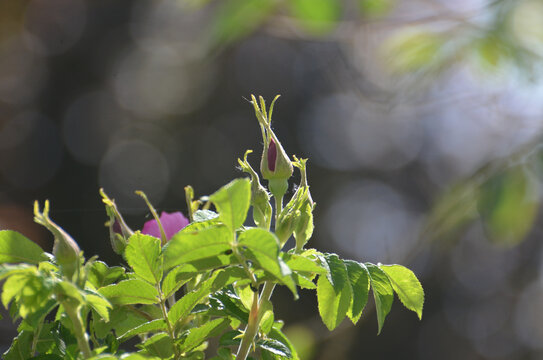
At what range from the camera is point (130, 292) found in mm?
311

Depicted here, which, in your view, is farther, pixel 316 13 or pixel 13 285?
pixel 316 13

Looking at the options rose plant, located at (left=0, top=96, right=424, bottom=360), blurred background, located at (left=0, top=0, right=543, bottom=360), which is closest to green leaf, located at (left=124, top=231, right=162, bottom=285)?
rose plant, located at (left=0, top=96, right=424, bottom=360)

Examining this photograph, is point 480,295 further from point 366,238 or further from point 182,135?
point 182,135

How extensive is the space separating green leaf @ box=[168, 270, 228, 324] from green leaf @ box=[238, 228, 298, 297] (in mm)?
31

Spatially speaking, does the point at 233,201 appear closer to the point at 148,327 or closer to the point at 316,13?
the point at 148,327

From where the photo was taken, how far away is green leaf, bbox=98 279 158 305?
1.01 feet

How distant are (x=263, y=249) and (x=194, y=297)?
8 cm

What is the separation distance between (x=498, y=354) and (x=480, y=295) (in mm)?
266

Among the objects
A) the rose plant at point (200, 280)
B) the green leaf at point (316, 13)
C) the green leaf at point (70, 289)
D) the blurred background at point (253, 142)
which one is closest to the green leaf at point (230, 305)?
the rose plant at point (200, 280)

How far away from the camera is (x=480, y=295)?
2840 millimetres

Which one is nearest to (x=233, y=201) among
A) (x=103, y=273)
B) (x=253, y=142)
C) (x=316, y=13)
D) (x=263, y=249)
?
(x=263, y=249)

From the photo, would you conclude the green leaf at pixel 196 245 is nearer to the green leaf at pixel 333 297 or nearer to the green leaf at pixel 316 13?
the green leaf at pixel 333 297

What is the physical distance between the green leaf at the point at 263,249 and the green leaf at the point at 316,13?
0.77 ft

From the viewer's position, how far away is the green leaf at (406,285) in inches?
13.1
